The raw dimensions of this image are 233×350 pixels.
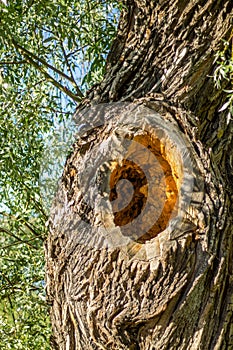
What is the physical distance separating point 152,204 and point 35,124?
2.07 m

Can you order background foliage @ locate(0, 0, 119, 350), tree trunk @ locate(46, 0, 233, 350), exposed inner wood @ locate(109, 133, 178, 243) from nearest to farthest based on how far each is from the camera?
tree trunk @ locate(46, 0, 233, 350)
exposed inner wood @ locate(109, 133, 178, 243)
background foliage @ locate(0, 0, 119, 350)

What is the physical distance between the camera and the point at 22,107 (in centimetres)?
541

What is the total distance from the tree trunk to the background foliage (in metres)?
1.27

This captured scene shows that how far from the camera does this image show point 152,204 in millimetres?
3680

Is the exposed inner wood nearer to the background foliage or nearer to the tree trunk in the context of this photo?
the tree trunk

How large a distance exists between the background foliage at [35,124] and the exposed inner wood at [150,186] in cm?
141

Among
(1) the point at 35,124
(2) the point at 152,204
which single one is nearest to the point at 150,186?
(2) the point at 152,204

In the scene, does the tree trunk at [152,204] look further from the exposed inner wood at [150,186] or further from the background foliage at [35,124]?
the background foliage at [35,124]

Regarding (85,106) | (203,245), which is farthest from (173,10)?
(203,245)

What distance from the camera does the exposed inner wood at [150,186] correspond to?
350 cm

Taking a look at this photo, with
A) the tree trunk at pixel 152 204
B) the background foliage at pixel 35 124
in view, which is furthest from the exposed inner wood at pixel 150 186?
the background foliage at pixel 35 124

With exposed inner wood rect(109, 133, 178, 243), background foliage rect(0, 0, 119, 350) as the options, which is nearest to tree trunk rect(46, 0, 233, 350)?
exposed inner wood rect(109, 133, 178, 243)

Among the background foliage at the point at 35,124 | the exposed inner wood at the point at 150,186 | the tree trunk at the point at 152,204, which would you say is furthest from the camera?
the background foliage at the point at 35,124

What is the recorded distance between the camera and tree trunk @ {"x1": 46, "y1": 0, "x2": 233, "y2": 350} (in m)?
3.32
